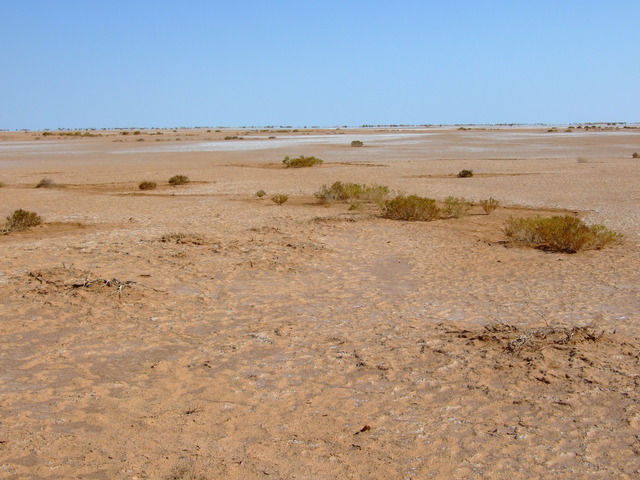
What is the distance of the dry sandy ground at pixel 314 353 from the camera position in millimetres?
4227

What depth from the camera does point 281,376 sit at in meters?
5.52

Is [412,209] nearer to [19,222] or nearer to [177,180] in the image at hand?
[19,222]

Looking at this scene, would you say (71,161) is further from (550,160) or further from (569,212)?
(569,212)

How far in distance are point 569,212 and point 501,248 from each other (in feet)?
15.2

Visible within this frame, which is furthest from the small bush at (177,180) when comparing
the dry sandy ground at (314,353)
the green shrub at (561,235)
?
the green shrub at (561,235)

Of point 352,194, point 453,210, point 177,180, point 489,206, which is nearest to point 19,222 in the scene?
point 352,194

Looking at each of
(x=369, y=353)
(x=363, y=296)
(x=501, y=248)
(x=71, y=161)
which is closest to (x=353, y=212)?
(x=501, y=248)

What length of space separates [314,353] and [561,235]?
5904 millimetres

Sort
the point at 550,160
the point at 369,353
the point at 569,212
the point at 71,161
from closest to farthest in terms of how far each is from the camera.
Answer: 1. the point at 369,353
2. the point at 569,212
3. the point at 550,160
4. the point at 71,161

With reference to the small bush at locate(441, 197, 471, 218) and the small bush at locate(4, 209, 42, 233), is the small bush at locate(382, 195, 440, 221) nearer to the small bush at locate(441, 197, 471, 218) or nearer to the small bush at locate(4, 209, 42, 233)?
the small bush at locate(441, 197, 471, 218)

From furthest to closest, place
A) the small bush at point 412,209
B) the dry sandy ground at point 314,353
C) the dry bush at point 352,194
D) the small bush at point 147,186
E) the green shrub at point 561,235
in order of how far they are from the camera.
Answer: the small bush at point 147,186 < the dry bush at point 352,194 < the small bush at point 412,209 < the green shrub at point 561,235 < the dry sandy ground at point 314,353

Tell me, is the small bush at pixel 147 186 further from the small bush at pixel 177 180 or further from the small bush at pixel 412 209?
the small bush at pixel 412 209

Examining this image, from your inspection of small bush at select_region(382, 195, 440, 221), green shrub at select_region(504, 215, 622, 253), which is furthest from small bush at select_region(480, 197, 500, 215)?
green shrub at select_region(504, 215, 622, 253)

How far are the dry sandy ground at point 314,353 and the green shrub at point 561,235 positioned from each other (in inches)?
12.4
